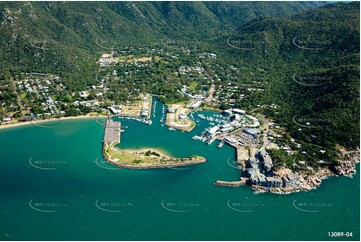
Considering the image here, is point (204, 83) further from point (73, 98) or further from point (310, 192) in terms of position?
point (310, 192)

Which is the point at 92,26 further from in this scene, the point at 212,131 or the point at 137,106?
the point at 212,131

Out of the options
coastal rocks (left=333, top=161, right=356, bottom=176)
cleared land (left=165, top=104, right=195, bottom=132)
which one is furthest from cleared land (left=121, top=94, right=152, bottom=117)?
coastal rocks (left=333, top=161, right=356, bottom=176)

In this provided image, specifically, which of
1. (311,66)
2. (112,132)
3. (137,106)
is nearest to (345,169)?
(112,132)

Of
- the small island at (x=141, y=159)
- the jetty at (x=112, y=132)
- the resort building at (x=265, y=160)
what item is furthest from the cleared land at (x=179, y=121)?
the resort building at (x=265, y=160)

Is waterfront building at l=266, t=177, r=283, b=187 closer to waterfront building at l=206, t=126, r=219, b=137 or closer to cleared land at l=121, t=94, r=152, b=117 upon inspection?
waterfront building at l=206, t=126, r=219, b=137

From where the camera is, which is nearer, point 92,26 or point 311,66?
point 311,66

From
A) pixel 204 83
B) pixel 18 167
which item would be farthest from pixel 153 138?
pixel 204 83
